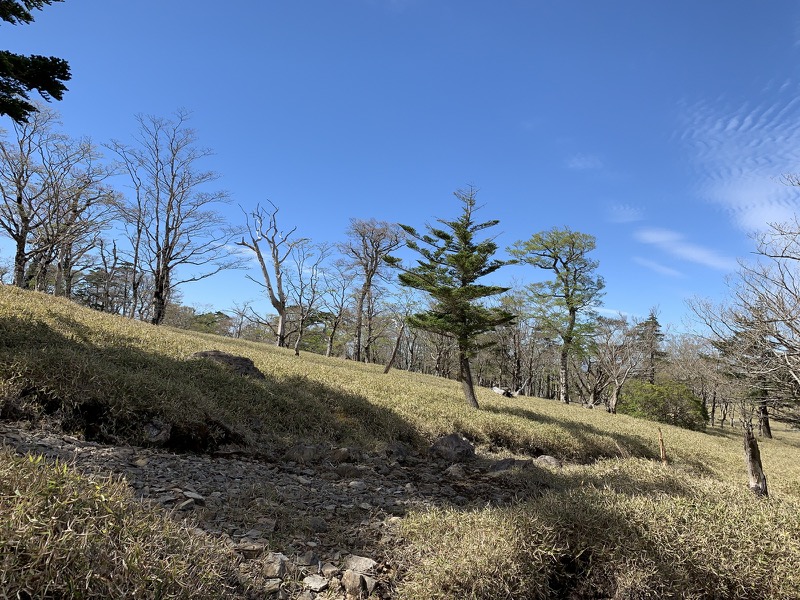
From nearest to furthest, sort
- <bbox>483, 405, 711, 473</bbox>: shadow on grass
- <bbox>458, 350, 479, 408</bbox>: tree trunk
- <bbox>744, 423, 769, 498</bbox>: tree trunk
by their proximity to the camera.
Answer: <bbox>744, 423, 769, 498</bbox>: tree trunk → <bbox>483, 405, 711, 473</bbox>: shadow on grass → <bbox>458, 350, 479, 408</bbox>: tree trunk

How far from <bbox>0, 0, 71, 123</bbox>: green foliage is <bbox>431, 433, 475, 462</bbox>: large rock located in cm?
886

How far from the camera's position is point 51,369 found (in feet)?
18.1

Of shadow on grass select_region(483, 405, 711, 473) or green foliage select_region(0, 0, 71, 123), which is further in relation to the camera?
shadow on grass select_region(483, 405, 711, 473)

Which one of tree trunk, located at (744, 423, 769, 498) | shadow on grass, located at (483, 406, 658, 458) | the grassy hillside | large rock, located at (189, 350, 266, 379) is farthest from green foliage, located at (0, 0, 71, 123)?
shadow on grass, located at (483, 406, 658, 458)

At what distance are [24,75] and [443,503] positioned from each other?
8318 millimetres

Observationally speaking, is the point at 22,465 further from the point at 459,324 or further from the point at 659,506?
the point at 459,324

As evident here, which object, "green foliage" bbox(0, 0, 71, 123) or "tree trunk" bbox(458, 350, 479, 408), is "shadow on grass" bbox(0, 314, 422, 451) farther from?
"tree trunk" bbox(458, 350, 479, 408)

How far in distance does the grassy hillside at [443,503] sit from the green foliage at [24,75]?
11.3ft

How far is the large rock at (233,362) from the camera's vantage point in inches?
360

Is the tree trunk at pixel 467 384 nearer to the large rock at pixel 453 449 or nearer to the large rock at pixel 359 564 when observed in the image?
the large rock at pixel 453 449

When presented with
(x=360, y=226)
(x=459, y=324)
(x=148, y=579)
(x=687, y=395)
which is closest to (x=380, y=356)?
(x=360, y=226)

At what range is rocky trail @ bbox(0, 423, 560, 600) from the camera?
10.3 ft

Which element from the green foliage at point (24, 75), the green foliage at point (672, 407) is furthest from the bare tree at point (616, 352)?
the green foliage at point (24, 75)

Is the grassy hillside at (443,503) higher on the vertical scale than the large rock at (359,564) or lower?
higher
